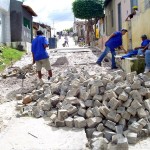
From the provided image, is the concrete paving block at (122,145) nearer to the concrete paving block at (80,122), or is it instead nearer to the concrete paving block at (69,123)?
the concrete paving block at (80,122)

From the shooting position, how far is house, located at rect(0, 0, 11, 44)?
66.2 feet

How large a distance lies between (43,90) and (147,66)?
2.52 metres

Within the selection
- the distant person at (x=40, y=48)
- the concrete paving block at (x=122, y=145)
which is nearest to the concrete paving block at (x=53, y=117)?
the concrete paving block at (x=122, y=145)

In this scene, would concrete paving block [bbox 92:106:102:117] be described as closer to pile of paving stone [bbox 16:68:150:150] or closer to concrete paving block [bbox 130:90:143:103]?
pile of paving stone [bbox 16:68:150:150]

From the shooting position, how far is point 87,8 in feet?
83.5

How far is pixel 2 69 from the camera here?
13008 millimetres

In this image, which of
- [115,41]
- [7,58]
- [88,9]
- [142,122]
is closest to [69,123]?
[142,122]

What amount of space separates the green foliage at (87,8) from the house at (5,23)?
644 cm

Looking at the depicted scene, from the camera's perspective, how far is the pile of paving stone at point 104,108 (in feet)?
17.4

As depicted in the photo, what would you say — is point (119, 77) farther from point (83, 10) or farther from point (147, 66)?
point (83, 10)

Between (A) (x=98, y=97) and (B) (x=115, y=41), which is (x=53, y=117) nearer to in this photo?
(A) (x=98, y=97)

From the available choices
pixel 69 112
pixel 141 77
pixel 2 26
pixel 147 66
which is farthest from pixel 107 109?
pixel 2 26

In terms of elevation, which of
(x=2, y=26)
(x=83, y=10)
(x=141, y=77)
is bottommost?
(x=141, y=77)

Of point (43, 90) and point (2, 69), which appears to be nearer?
point (43, 90)
